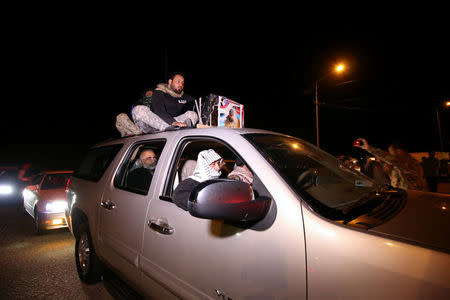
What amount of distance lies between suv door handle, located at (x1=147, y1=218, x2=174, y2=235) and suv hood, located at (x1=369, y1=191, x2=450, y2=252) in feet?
4.13

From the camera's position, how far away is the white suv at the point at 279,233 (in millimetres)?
894

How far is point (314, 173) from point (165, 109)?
7.19ft

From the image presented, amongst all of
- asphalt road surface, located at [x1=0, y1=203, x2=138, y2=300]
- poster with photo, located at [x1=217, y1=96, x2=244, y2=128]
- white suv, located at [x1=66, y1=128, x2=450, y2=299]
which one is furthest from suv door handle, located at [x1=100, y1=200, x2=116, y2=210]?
poster with photo, located at [x1=217, y1=96, x2=244, y2=128]

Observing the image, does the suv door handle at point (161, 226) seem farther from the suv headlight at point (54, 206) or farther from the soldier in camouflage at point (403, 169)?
the suv headlight at point (54, 206)

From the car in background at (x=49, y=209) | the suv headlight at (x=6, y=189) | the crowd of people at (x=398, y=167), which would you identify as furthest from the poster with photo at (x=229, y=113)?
the suv headlight at (x=6, y=189)

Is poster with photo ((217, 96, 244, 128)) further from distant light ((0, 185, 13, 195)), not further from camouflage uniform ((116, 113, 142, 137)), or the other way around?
distant light ((0, 185, 13, 195))

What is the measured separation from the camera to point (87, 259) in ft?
9.82

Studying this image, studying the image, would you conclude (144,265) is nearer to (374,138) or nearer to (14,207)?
(14,207)

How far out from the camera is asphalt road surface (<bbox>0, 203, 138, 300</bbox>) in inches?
111

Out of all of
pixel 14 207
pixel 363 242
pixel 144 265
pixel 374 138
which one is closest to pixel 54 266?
pixel 144 265

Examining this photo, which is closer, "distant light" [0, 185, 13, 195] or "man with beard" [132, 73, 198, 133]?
"man with beard" [132, 73, 198, 133]

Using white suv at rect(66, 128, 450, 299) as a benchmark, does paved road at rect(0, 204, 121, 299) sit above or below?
below

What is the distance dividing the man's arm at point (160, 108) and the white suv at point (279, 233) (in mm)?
932

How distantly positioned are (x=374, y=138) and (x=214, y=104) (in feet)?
140
